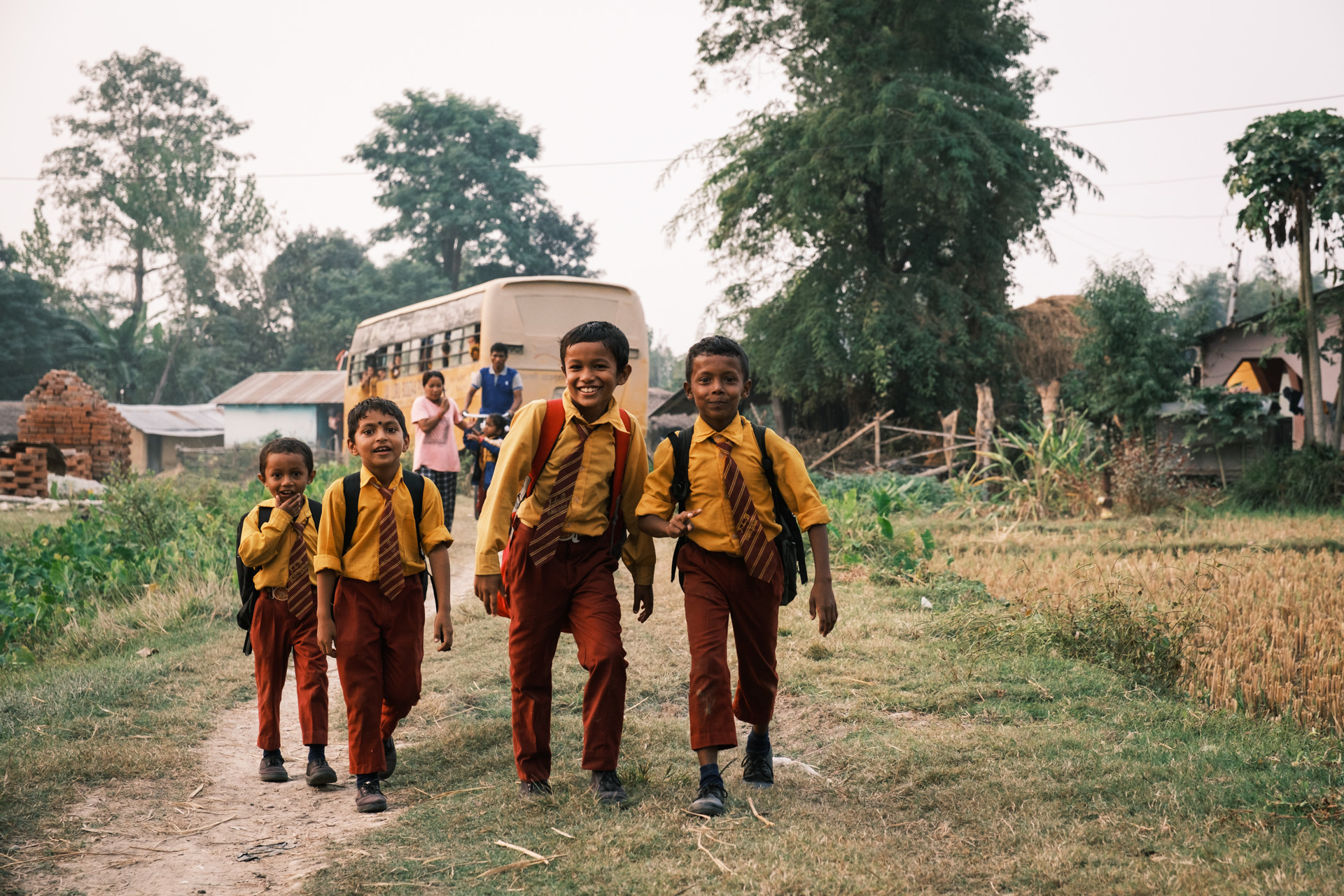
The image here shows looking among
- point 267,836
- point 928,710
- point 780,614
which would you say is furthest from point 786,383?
point 267,836

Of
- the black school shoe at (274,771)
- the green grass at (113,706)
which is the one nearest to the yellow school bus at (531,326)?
the green grass at (113,706)

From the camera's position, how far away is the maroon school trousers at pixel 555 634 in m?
3.68

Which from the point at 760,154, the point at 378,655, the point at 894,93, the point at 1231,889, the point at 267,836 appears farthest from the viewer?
the point at 760,154

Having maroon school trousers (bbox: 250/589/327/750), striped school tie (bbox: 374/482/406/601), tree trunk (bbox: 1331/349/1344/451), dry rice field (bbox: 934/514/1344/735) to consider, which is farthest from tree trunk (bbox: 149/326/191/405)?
striped school tie (bbox: 374/482/406/601)

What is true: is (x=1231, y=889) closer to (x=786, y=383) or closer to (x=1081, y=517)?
(x=1081, y=517)

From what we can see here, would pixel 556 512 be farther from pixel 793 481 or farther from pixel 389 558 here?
pixel 793 481

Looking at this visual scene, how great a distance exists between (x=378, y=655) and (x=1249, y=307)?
206ft

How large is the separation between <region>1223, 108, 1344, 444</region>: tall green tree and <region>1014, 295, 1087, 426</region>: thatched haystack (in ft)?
26.4

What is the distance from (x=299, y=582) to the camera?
14.4ft

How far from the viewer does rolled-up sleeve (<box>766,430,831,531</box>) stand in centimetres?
374

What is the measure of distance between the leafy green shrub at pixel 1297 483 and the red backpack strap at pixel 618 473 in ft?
38.9

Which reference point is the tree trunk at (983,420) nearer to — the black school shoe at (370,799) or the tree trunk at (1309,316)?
the tree trunk at (1309,316)

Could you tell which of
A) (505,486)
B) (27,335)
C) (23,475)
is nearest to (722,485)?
(505,486)

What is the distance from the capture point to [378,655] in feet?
13.1
